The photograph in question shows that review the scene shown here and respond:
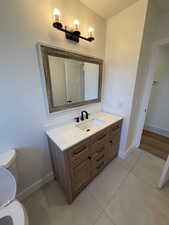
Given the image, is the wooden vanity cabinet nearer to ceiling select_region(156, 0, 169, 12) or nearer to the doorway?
the doorway

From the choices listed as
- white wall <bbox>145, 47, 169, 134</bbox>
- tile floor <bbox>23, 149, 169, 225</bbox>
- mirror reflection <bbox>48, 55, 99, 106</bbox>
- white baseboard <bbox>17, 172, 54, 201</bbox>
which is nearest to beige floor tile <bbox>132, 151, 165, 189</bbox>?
tile floor <bbox>23, 149, 169, 225</bbox>

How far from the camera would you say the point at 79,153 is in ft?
3.88

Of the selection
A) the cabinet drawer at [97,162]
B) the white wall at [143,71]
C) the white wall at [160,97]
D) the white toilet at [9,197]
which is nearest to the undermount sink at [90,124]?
the cabinet drawer at [97,162]

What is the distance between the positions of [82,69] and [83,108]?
68 cm

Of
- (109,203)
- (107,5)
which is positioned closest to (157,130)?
(109,203)

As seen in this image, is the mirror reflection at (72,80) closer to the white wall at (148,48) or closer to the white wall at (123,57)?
the white wall at (123,57)

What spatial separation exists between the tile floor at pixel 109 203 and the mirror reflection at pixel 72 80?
137 centimetres

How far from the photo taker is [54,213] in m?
1.22

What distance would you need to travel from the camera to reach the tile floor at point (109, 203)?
1.16 meters

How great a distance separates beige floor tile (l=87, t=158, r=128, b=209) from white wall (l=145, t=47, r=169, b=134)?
2.01 m

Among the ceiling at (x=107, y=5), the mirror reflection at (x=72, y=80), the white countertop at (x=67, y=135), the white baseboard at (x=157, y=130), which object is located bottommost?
the white baseboard at (x=157, y=130)

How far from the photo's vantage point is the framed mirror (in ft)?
4.14

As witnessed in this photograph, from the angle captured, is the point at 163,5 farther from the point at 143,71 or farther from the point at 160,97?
the point at 160,97

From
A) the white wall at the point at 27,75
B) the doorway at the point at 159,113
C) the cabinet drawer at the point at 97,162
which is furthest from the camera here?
the doorway at the point at 159,113
